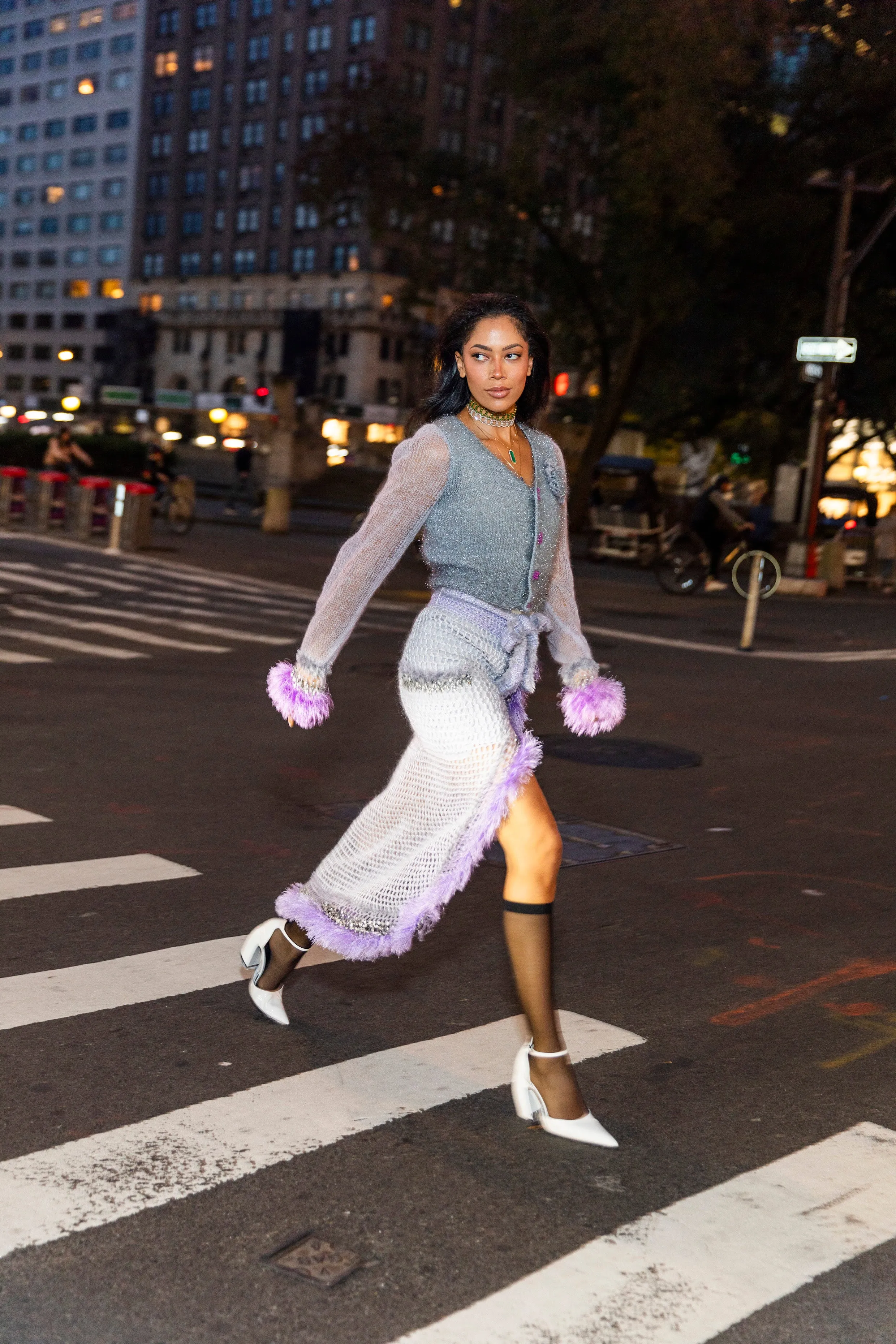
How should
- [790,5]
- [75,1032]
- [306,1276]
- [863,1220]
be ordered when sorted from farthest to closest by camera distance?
[790,5] → [75,1032] → [863,1220] → [306,1276]

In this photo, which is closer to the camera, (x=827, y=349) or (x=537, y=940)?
(x=537, y=940)

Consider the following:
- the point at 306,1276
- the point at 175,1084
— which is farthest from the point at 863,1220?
the point at 175,1084

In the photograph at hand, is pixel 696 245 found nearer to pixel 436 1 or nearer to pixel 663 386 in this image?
pixel 663 386

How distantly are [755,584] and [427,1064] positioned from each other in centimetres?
1196

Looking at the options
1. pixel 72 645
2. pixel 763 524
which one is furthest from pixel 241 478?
pixel 72 645

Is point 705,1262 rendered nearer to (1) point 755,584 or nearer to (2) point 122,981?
(2) point 122,981

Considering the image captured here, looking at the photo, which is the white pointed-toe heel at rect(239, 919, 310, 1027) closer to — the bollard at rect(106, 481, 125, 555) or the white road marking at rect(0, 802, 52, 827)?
the white road marking at rect(0, 802, 52, 827)

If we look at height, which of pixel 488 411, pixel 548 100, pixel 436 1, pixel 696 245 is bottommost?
pixel 488 411

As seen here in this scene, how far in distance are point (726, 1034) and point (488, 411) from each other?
204cm

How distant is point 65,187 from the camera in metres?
126

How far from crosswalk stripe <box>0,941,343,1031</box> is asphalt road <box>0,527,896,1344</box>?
2 cm

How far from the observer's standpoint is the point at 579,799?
844 cm

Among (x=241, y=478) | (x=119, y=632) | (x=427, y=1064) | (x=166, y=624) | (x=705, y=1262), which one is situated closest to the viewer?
(x=705, y=1262)

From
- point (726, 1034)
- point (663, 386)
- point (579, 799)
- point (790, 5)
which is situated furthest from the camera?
point (663, 386)
